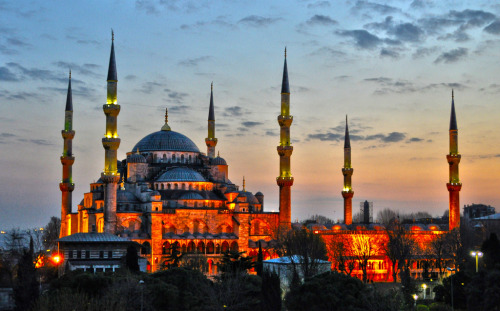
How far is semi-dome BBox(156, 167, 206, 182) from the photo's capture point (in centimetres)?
5453

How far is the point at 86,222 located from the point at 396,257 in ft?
68.4

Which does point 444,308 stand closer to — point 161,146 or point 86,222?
point 86,222

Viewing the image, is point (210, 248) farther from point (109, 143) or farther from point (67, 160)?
point (67, 160)

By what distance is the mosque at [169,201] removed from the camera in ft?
160

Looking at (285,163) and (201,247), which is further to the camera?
(285,163)

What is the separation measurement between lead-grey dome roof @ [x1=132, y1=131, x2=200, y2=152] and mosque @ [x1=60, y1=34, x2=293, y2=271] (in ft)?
0.25

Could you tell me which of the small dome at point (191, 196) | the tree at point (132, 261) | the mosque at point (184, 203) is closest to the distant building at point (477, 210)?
the mosque at point (184, 203)

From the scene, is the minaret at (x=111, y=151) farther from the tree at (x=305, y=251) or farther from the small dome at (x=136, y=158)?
the tree at (x=305, y=251)

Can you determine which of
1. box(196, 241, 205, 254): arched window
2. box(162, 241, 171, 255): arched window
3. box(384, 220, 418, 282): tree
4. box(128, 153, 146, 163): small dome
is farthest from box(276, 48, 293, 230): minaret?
box(128, 153, 146, 163): small dome

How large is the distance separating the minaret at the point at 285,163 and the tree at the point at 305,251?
17.3 feet

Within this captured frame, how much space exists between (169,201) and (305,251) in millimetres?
17616

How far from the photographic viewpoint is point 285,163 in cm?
5219

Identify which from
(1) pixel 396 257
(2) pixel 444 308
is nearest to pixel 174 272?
(2) pixel 444 308

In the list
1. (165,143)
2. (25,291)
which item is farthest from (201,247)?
(25,291)
